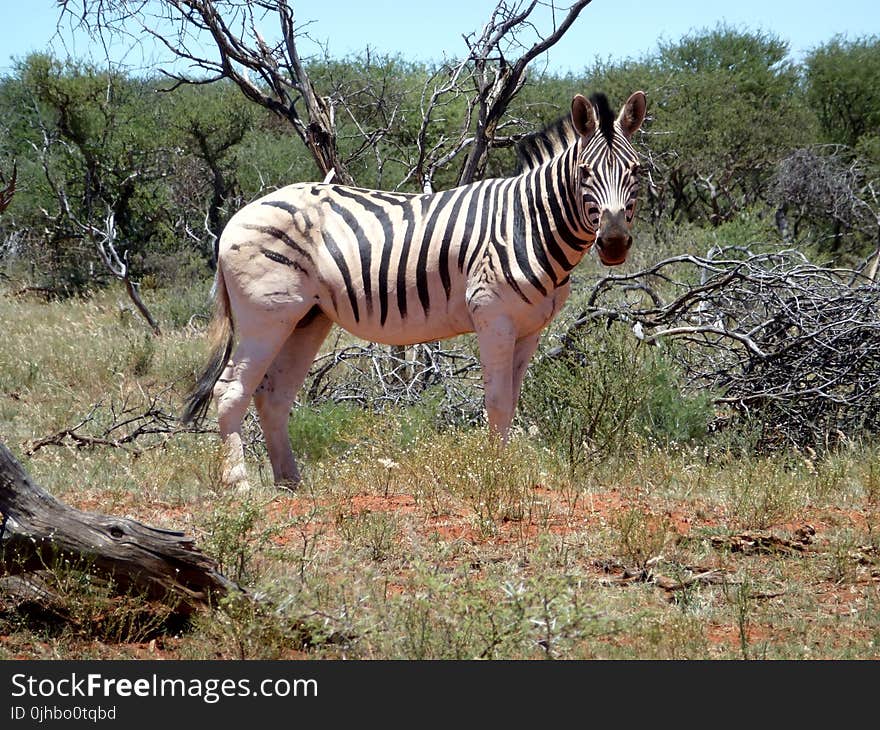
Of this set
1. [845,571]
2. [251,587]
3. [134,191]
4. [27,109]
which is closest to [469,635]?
[251,587]

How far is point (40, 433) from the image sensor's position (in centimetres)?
976

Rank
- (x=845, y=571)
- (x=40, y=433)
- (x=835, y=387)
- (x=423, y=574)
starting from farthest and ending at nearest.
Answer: (x=40, y=433)
(x=835, y=387)
(x=845, y=571)
(x=423, y=574)

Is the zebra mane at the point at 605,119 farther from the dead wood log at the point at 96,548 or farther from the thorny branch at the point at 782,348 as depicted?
the dead wood log at the point at 96,548

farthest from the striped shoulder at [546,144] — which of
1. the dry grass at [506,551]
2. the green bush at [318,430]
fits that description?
the green bush at [318,430]

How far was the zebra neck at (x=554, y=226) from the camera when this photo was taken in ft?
21.7

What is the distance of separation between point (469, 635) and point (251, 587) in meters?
1.01

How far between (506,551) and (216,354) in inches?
116

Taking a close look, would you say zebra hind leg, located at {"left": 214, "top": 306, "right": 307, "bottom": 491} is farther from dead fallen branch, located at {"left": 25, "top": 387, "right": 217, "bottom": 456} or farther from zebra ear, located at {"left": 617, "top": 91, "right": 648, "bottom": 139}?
zebra ear, located at {"left": 617, "top": 91, "right": 648, "bottom": 139}

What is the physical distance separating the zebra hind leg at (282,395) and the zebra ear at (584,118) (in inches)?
81.7

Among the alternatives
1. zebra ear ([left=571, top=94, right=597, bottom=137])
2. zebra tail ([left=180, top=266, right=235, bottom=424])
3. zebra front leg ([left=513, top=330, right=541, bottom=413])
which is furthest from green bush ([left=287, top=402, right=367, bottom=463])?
zebra ear ([left=571, top=94, right=597, bottom=137])

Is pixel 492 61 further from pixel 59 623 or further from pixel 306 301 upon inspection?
pixel 59 623

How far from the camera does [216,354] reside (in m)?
7.14

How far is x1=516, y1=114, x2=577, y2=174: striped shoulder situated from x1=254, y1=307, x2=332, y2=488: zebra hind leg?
1686 mm

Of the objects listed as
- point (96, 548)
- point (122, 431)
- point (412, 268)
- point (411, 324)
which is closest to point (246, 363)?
point (411, 324)
